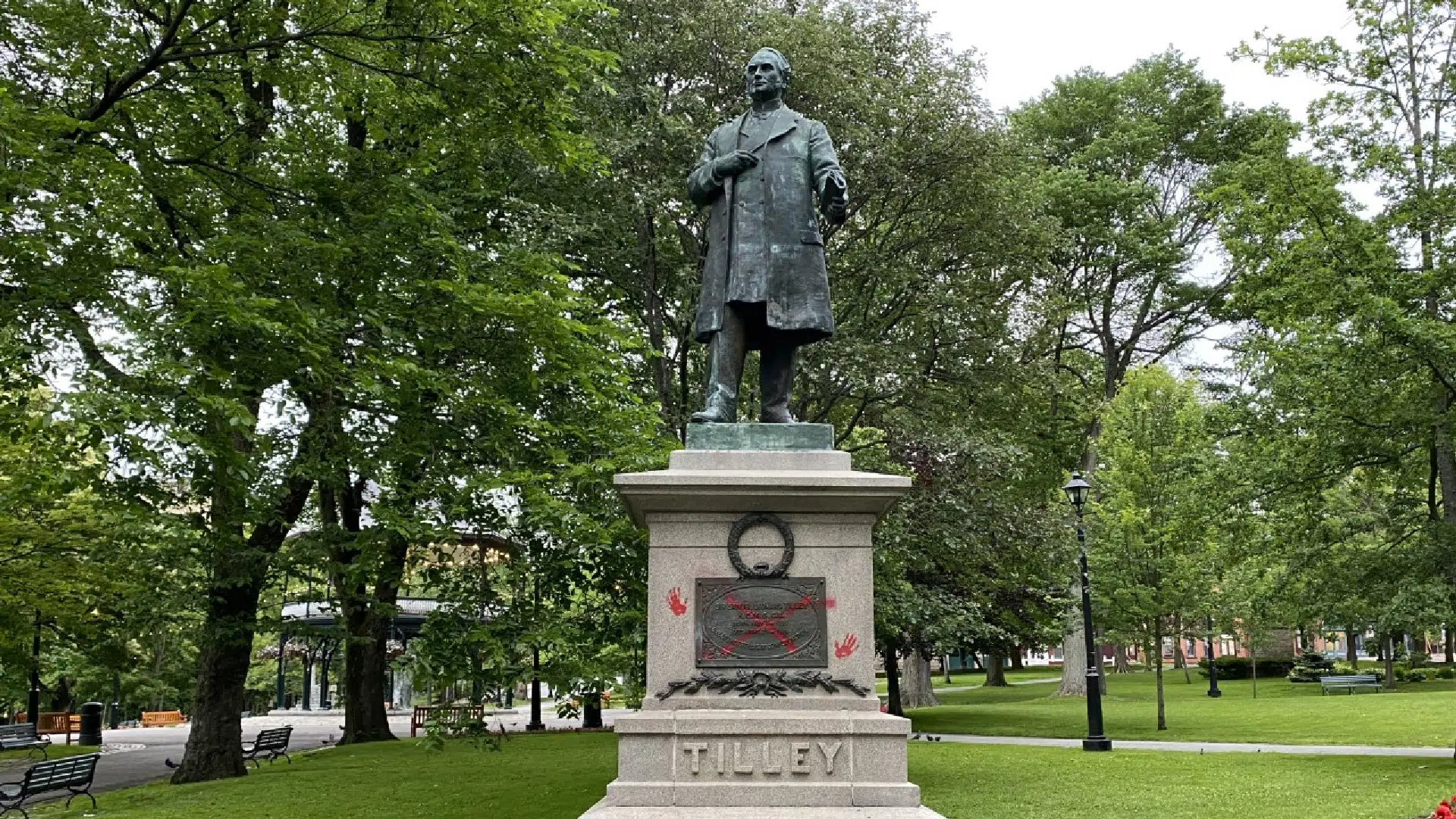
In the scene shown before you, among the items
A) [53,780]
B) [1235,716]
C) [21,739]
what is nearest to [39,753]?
[21,739]

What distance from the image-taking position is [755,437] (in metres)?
8.03

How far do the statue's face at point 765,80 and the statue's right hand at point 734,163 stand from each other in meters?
0.50

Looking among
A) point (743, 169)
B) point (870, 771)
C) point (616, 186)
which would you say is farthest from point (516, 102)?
point (870, 771)

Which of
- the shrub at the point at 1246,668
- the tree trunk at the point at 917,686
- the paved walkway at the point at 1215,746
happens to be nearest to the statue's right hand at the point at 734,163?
the paved walkway at the point at 1215,746

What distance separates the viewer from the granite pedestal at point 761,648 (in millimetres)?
7098

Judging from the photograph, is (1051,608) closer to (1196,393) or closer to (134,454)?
(1196,393)

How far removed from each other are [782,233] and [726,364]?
1.07 meters

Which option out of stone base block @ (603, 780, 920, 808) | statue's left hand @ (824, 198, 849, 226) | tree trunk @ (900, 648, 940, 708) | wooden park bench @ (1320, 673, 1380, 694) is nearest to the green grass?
stone base block @ (603, 780, 920, 808)

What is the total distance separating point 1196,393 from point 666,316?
22.7 metres

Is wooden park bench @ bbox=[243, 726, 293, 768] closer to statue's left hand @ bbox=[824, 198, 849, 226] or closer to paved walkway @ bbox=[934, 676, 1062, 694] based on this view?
statue's left hand @ bbox=[824, 198, 849, 226]

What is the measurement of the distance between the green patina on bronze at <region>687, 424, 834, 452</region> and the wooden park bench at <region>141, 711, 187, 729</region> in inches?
2025

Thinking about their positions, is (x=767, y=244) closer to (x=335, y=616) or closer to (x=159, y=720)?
(x=335, y=616)

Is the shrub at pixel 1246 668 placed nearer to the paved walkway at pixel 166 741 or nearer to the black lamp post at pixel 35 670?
the paved walkway at pixel 166 741

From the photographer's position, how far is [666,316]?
19.1 metres
